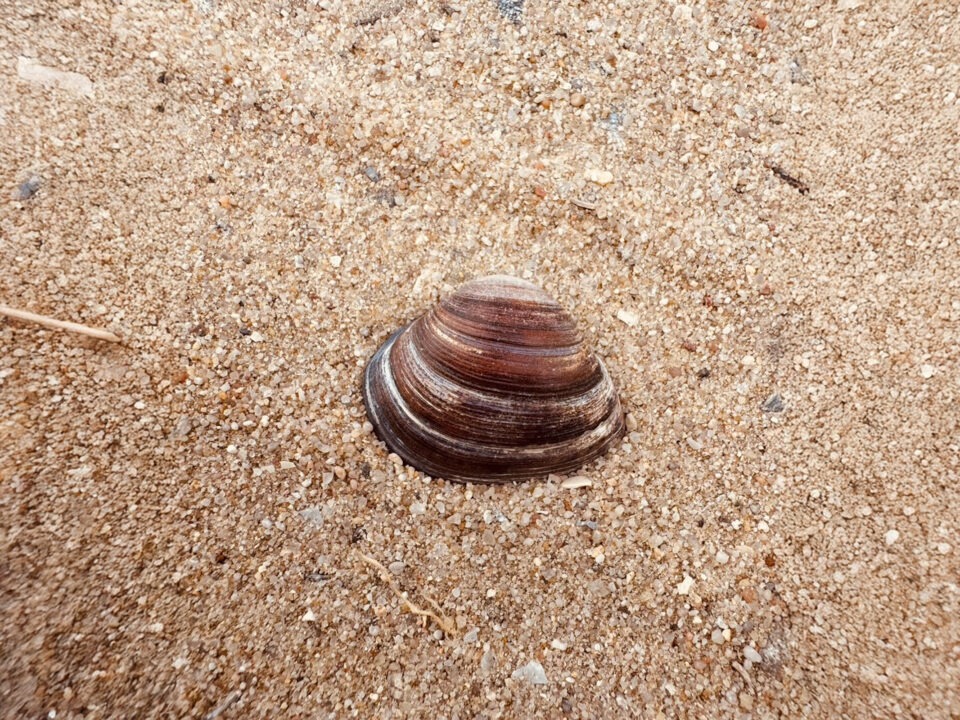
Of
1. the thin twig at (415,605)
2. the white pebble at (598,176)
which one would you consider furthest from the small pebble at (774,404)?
the thin twig at (415,605)

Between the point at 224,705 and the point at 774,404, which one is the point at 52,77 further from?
the point at 774,404

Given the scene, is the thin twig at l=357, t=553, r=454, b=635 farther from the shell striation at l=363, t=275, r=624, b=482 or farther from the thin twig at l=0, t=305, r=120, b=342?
the thin twig at l=0, t=305, r=120, b=342

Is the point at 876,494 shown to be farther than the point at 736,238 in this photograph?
No

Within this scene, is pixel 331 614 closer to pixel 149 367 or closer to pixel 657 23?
pixel 149 367

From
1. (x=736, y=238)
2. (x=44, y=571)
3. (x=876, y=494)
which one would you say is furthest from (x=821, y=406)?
(x=44, y=571)

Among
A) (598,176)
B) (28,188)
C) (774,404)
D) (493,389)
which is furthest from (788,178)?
(28,188)

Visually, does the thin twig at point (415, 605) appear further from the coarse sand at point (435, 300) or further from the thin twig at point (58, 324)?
the thin twig at point (58, 324)
